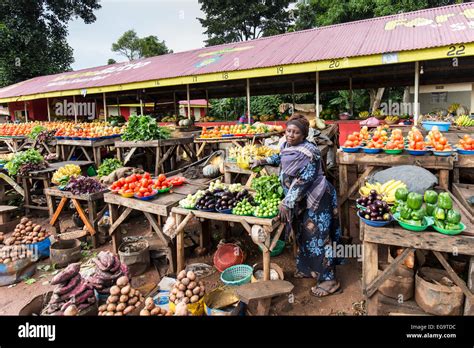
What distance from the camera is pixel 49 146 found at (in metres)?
10.5

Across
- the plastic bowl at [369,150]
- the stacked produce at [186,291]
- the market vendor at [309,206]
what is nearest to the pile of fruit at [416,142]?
the plastic bowl at [369,150]

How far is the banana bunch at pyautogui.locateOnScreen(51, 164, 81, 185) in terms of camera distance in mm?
6523

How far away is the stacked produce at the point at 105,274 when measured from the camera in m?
3.51

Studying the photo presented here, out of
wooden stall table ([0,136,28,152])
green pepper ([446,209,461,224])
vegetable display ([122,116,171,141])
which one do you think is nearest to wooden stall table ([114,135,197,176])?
vegetable display ([122,116,171,141])

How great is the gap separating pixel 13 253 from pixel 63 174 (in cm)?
247

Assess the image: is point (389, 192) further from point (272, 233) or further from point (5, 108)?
point (5, 108)

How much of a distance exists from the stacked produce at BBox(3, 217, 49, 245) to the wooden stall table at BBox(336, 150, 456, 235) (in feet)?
16.5

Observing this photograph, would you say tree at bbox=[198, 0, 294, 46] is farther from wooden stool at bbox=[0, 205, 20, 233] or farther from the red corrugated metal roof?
wooden stool at bbox=[0, 205, 20, 233]

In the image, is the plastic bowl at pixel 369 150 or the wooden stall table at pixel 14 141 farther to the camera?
the wooden stall table at pixel 14 141

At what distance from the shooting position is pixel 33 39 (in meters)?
26.8

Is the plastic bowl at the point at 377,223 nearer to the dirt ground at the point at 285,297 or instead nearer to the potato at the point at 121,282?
the dirt ground at the point at 285,297

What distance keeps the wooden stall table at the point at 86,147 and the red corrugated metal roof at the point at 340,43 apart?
11.5ft

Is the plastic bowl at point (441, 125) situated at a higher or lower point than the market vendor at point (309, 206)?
higher
